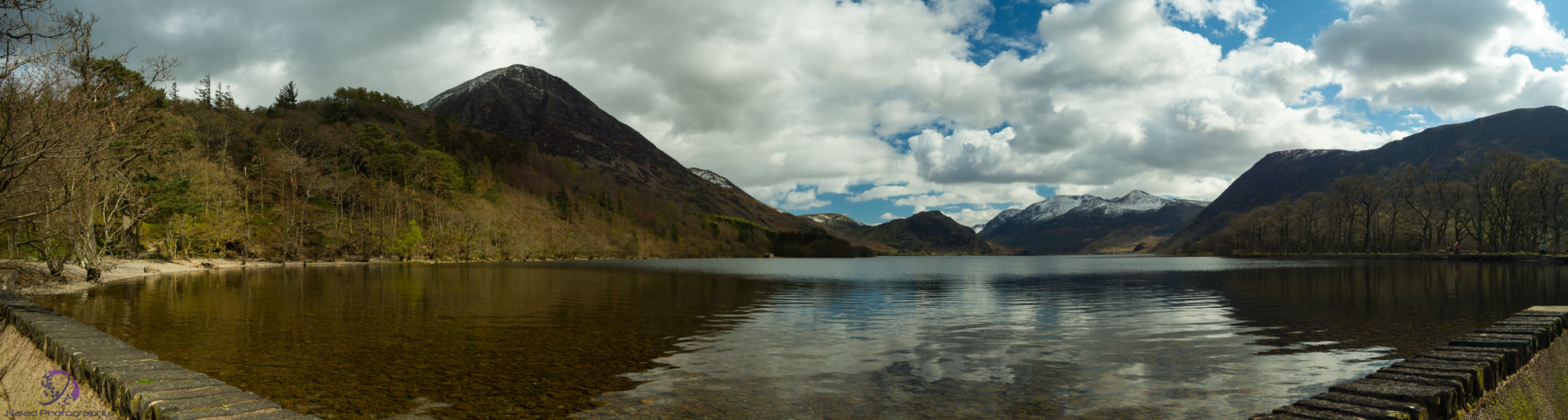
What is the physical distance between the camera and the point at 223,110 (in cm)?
13462

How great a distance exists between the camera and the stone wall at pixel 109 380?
7.03m

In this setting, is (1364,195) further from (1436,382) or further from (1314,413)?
(1314,413)

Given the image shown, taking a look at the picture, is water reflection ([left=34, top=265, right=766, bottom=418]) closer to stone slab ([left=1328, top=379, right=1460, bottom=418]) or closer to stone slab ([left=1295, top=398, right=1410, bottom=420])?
stone slab ([left=1295, top=398, right=1410, bottom=420])

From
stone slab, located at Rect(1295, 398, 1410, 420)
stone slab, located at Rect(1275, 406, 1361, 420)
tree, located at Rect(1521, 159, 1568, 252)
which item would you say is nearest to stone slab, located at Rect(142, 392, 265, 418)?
stone slab, located at Rect(1275, 406, 1361, 420)

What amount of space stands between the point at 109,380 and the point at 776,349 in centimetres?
1284

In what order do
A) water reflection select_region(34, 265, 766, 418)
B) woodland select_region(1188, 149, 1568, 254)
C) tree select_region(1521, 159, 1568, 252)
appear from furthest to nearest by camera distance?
woodland select_region(1188, 149, 1568, 254)
tree select_region(1521, 159, 1568, 252)
water reflection select_region(34, 265, 766, 418)

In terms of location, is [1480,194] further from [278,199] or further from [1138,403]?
[278,199]

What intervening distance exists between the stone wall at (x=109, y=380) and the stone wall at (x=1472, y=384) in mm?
11134

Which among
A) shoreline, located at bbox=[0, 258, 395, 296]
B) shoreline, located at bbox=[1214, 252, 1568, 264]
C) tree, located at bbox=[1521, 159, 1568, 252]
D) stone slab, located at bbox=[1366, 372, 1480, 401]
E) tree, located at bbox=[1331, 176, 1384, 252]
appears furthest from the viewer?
tree, located at bbox=[1331, 176, 1384, 252]

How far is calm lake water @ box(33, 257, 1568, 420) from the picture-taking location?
36.4 ft

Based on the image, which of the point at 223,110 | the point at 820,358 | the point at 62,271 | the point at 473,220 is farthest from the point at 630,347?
the point at 223,110

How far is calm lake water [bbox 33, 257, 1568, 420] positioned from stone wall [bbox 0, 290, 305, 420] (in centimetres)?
195

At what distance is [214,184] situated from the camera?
270ft

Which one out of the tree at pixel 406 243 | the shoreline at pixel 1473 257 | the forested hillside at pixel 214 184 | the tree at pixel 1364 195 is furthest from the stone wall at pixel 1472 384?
the tree at pixel 1364 195
